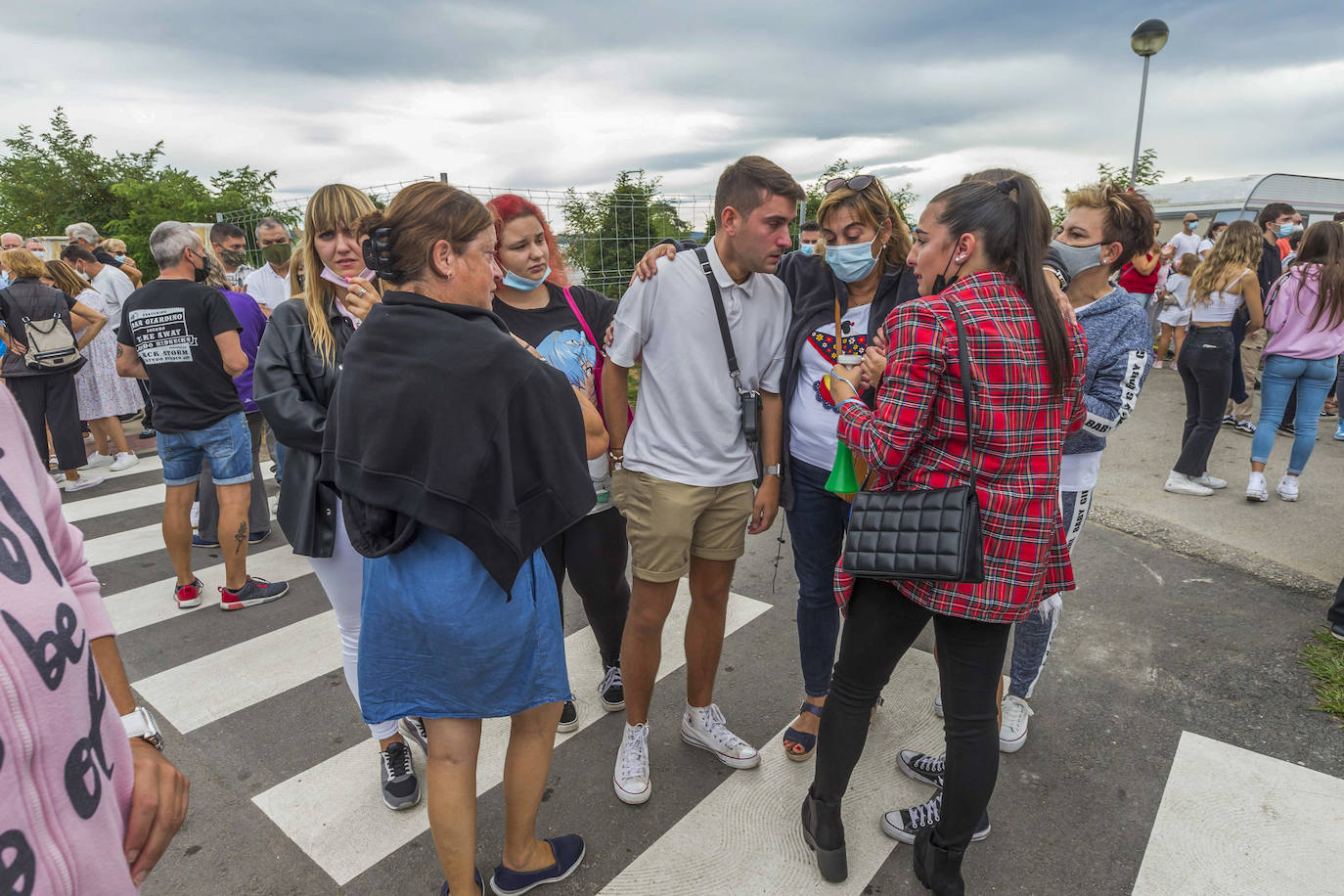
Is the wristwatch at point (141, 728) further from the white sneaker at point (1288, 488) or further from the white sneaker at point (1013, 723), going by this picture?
the white sneaker at point (1288, 488)

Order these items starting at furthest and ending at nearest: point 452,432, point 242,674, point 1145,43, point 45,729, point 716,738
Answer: point 1145,43 → point 242,674 → point 716,738 → point 452,432 → point 45,729

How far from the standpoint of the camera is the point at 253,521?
5.33 meters

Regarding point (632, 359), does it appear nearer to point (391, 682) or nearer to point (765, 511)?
point (765, 511)

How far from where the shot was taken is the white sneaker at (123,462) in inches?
279

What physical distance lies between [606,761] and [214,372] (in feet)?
10.3

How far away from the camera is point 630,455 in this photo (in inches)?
107

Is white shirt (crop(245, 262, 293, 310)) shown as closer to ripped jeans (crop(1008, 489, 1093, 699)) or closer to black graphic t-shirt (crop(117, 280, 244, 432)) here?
black graphic t-shirt (crop(117, 280, 244, 432))

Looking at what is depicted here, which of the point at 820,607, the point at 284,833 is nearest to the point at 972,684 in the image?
the point at 820,607

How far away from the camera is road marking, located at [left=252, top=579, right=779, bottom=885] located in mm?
2482

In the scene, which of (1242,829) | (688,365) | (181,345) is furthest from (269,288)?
(1242,829)

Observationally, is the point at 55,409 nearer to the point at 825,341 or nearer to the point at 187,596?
the point at 187,596

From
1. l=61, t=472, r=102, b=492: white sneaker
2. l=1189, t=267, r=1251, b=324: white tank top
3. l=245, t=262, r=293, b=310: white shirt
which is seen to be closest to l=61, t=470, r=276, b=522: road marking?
l=61, t=472, r=102, b=492: white sneaker

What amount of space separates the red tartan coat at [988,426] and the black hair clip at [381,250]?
1281 mm

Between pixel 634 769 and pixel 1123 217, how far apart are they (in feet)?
8.78
